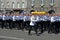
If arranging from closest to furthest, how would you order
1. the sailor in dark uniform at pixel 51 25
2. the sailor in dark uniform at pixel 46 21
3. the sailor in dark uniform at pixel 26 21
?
the sailor in dark uniform at pixel 51 25 → the sailor in dark uniform at pixel 46 21 → the sailor in dark uniform at pixel 26 21

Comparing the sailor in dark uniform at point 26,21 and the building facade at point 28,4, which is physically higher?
the sailor in dark uniform at point 26,21

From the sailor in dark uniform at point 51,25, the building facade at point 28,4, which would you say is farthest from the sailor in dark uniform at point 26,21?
the building facade at point 28,4

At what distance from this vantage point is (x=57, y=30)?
23047 millimetres

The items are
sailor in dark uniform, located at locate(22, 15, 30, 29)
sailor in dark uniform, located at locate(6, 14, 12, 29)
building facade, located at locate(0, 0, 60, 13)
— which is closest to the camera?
sailor in dark uniform, located at locate(22, 15, 30, 29)

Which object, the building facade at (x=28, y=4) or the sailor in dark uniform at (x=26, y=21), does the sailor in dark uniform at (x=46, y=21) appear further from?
the building facade at (x=28, y=4)

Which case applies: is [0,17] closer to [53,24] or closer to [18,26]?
[18,26]

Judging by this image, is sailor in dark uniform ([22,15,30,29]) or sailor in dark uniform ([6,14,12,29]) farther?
sailor in dark uniform ([6,14,12,29])

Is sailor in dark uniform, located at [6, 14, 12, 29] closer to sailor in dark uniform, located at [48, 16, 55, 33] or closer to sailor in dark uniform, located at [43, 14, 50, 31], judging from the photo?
sailor in dark uniform, located at [43, 14, 50, 31]

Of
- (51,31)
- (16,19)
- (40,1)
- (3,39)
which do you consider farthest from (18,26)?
(40,1)

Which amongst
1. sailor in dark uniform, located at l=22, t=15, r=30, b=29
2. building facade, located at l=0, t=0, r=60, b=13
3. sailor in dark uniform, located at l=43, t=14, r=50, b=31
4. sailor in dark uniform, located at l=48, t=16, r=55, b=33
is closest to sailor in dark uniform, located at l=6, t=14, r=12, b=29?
sailor in dark uniform, located at l=22, t=15, r=30, b=29

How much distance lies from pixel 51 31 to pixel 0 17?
7.27 meters

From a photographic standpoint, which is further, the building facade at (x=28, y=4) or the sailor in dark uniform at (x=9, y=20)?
the building facade at (x=28, y=4)

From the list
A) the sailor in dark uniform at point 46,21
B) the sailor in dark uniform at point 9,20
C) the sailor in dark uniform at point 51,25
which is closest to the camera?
the sailor in dark uniform at point 51,25

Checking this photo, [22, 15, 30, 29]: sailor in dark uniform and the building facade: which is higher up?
[22, 15, 30, 29]: sailor in dark uniform
